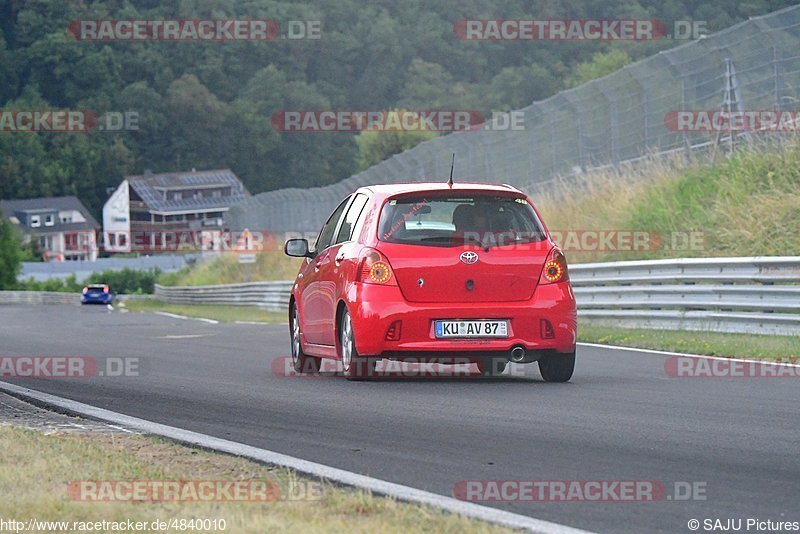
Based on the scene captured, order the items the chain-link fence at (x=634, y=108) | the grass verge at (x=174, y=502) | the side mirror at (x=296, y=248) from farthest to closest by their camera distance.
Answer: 1. the chain-link fence at (x=634, y=108)
2. the side mirror at (x=296, y=248)
3. the grass verge at (x=174, y=502)

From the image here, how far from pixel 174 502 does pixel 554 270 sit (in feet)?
18.7

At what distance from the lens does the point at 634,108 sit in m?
25.4

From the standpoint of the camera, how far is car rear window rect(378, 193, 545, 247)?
36.0 ft

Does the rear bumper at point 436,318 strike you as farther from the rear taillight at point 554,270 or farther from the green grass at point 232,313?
the green grass at point 232,313

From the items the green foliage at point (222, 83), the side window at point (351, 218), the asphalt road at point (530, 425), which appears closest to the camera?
the asphalt road at point (530, 425)

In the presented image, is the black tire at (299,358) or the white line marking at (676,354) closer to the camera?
the white line marking at (676,354)

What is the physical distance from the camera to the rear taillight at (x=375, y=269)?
10812mm

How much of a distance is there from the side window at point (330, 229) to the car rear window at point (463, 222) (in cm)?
141

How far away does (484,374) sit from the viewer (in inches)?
468

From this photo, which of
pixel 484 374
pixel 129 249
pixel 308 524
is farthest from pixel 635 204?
pixel 129 249

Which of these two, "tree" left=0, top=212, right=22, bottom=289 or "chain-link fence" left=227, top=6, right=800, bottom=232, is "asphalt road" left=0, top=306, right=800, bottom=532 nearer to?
"chain-link fence" left=227, top=6, right=800, bottom=232

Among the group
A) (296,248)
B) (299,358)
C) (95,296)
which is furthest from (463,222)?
Result: (95,296)

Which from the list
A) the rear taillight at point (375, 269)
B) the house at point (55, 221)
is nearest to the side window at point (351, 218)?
the rear taillight at point (375, 269)

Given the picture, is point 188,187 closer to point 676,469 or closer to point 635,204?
point 635,204
